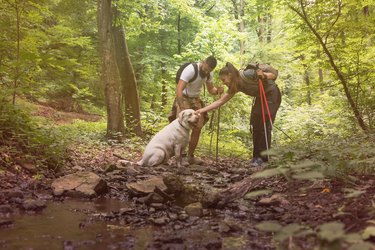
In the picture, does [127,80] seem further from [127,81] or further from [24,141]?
[24,141]

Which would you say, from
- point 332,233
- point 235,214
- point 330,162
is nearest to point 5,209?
point 235,214

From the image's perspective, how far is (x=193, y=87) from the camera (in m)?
7.70

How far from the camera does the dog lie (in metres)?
6.86

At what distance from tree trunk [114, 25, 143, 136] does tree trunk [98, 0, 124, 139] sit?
134 centimetres

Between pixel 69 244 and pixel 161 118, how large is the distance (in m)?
11.5

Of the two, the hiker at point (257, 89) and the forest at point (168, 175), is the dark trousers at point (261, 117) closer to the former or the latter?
the hiker at point (257, 89)

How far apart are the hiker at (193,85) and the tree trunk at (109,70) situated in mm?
2857

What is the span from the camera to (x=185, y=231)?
2955 millimetres

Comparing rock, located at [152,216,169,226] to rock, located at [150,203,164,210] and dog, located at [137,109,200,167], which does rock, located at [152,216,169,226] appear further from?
dog, located at [137,109,200,167]

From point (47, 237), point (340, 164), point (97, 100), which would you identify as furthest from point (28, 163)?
point (97, 100)

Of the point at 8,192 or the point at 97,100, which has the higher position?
the point at 97,100

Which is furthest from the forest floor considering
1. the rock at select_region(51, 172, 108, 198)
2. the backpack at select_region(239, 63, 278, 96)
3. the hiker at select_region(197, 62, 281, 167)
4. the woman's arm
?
the backpack at select_region(239, 63, 278, 96)

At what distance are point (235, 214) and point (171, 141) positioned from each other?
11.9ft

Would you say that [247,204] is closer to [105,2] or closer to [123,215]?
[123,215]
